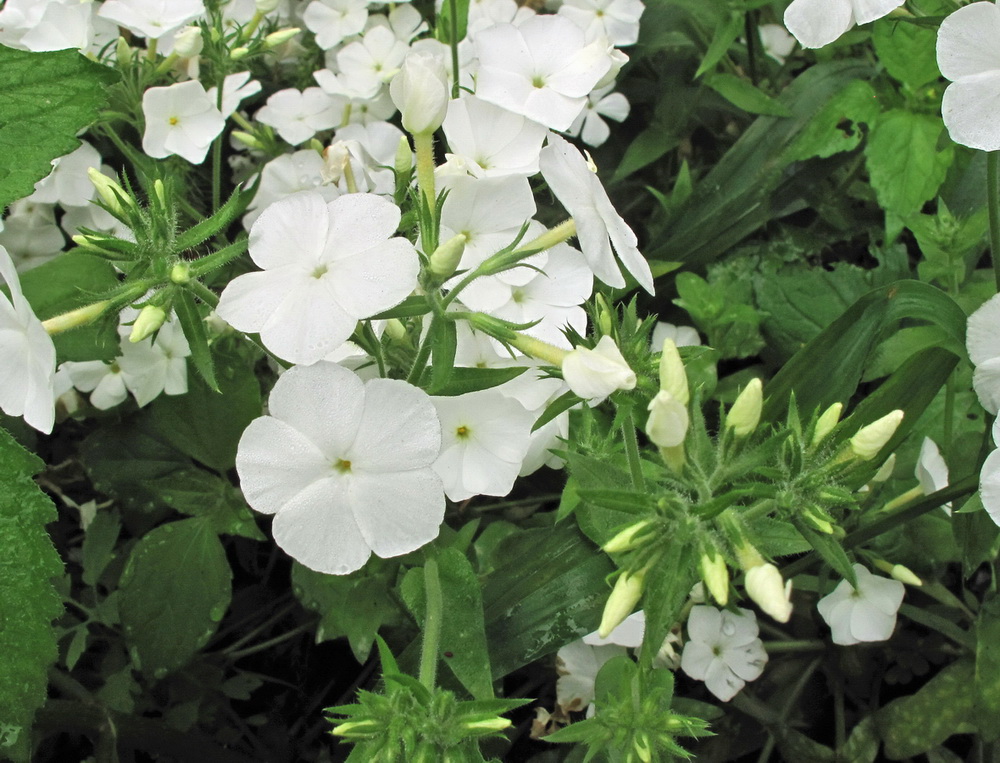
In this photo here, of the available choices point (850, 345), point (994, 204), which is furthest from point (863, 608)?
point (994, 204)

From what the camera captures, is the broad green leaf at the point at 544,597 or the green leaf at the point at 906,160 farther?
the green leaf at the point at 906,160

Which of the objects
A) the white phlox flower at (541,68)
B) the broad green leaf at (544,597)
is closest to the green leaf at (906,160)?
the white phlox flower at (541,68)

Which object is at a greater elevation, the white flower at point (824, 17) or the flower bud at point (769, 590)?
the white flower at point (824, 17)

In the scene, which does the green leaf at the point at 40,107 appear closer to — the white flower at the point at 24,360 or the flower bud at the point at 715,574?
the white flower at the point at 24,360

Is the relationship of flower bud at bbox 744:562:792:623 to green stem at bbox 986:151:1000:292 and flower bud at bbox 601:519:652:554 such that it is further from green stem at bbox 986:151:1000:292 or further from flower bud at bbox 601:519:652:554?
green stem at bbox 986:151:1000:292

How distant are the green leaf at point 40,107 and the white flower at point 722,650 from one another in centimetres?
120

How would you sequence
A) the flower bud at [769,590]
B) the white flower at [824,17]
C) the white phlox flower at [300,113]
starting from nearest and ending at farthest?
1. the flower bud at [769,590]
2. the white flower at [824,17]
3. the white phlox flower at [300,113]

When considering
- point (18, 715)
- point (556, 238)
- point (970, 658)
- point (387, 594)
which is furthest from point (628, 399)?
point (970, 658)

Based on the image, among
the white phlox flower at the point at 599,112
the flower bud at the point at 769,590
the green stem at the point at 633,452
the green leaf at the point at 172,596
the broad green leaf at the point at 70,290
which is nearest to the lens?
the flower bud at the point at 769,590

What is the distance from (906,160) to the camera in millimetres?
1660

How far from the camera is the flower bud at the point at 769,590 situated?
2.78 feet

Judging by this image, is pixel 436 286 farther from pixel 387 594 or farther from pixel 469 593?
pixel 387 594

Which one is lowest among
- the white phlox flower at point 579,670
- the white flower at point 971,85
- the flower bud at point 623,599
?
the white phlox flower at point 579,670

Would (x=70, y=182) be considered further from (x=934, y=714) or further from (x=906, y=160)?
(x=934, y=714)
